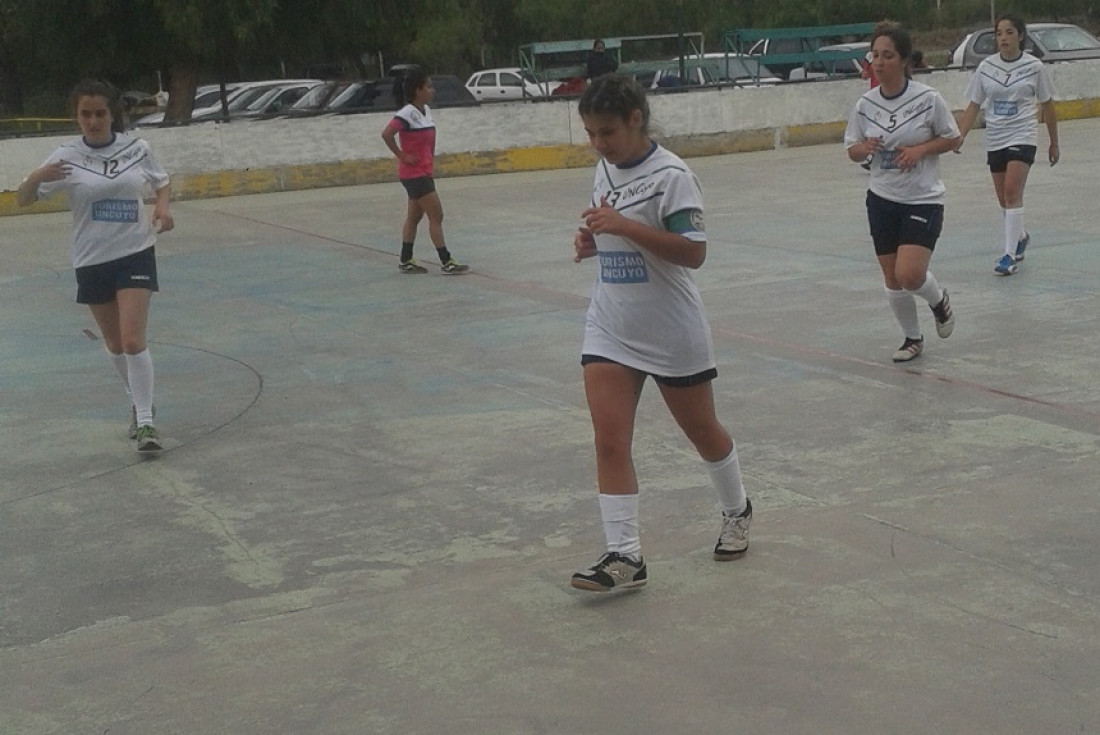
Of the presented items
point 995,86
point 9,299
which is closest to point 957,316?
point 995,86

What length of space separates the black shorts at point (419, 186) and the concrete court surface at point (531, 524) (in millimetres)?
1485

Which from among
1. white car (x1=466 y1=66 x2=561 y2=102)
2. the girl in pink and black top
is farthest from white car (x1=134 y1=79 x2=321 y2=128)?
the girl in pink and black top

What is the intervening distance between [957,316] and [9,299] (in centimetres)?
731

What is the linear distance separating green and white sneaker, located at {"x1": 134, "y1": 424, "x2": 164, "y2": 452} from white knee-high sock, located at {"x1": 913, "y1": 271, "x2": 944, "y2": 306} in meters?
4.01

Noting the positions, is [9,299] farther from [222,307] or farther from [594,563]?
[594,563]

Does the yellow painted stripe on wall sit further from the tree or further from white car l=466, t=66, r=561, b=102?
white car l=466, t=66, r=561, b=102

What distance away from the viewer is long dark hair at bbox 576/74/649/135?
4879 millimetres

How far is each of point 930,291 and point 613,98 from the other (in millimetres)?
4009

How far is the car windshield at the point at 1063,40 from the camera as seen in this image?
1101 inches

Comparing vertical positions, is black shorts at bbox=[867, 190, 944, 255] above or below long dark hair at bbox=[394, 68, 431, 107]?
below

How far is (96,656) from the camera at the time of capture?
15.6ft

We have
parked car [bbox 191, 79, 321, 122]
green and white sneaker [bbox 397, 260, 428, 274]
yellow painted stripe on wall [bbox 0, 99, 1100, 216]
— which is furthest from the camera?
parked car [bbox 191, 79, 321, 122]

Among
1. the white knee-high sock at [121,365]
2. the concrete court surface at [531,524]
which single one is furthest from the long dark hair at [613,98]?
the white knee-high sock at [121,365]

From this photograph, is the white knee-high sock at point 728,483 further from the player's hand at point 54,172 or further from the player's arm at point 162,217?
the player's hand at point 54,172
